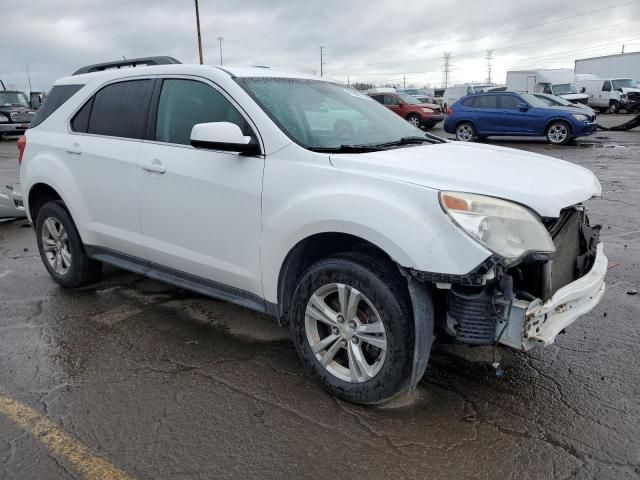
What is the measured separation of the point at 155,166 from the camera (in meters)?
3.82

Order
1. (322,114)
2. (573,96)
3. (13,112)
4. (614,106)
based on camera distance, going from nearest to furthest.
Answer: (322,114), (13,112), (573,96), (614,106)

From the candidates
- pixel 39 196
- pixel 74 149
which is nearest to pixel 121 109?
pixel 74 149

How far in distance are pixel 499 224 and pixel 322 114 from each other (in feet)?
5.13

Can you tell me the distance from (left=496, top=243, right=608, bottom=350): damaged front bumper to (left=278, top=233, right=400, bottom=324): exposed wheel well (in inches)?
27.6

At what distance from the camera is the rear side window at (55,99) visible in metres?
4.75

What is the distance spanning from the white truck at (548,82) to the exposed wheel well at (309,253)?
2711cm

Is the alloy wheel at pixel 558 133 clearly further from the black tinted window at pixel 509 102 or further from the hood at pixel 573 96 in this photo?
the hood at pixel 573 96

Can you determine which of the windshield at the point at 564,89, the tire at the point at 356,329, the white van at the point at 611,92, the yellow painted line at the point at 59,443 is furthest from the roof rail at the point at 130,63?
the white van at the point at 611,92

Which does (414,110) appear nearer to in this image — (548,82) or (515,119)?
(515,119)

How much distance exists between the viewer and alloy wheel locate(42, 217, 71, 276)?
4891mm

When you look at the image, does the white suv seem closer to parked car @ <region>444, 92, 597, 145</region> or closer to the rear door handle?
the rear door handle

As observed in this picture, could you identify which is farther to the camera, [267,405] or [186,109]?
[186,109]

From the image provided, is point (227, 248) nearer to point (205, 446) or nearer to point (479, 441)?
point (205, 446)

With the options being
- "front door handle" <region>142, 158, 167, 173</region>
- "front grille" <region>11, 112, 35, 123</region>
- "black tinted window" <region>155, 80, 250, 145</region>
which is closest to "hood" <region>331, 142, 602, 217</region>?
"black tinted window" <region>155, 80, 250, 145</region>
